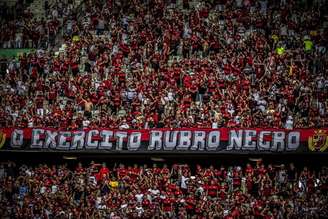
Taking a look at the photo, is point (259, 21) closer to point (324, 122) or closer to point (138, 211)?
point (324, 122)

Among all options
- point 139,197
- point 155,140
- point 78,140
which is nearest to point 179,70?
point 155,140

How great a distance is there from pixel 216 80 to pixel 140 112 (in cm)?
411

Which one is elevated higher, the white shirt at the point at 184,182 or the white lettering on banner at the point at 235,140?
the white lettering on banner at the point at 235,140

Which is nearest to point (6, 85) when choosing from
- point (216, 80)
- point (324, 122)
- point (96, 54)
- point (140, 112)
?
point (96, 54)

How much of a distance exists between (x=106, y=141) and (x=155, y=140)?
96.4 inches

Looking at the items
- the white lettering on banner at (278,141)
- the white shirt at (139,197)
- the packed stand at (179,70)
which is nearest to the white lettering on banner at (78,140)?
the packed stand at (179,70)

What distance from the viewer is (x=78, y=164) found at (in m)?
37.0

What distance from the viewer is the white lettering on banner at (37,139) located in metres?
37.3

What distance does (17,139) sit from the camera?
1478 inches

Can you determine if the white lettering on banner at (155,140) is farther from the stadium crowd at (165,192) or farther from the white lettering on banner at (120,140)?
the white lettering on banner at (120,140)

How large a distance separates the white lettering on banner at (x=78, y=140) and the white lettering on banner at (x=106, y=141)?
97cm

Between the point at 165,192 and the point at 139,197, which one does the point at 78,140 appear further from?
the point at 165,192

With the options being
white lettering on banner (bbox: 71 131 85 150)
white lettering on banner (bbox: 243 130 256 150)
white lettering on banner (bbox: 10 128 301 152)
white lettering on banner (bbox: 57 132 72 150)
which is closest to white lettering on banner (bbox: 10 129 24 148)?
white lettering on banner (bbox: 10 128 301 152)

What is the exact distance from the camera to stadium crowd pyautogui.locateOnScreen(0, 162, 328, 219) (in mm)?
32000
